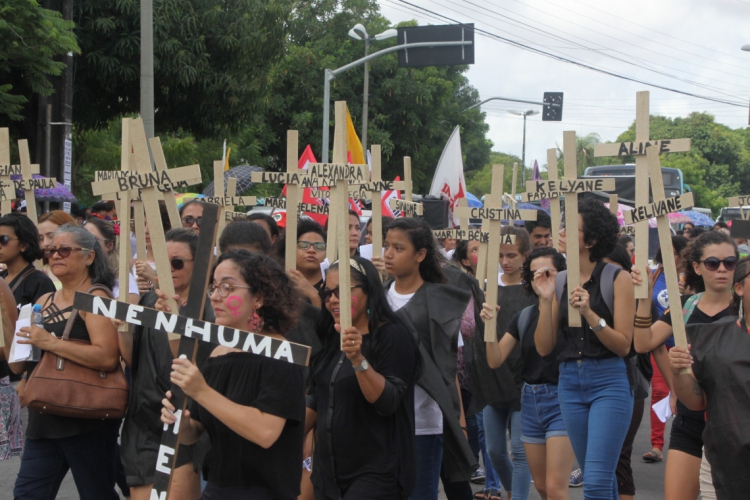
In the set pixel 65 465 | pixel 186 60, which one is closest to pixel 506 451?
pixel 65 465

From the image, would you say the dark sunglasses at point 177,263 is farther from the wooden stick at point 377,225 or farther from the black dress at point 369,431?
the wooden stick at point 377,225

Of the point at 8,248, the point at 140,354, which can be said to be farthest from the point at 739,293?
the point at 8,248

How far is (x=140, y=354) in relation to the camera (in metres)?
4.30

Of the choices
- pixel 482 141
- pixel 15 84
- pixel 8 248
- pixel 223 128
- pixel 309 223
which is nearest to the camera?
pixel 8 248

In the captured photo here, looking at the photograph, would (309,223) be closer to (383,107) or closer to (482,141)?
(383,107)

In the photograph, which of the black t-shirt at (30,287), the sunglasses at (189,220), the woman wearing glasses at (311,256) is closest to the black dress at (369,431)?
the woman wearing glasses at (311,256)

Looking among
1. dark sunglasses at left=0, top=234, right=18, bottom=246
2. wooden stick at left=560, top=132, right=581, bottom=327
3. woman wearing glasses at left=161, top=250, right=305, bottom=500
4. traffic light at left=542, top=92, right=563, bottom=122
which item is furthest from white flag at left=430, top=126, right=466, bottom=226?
traffic light at left=542, top=92, right=563, bottom=122

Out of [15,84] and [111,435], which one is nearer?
[111,435]

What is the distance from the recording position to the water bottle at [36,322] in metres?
4.27

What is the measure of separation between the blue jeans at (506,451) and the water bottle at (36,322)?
2753 mm

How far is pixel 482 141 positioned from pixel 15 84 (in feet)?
184

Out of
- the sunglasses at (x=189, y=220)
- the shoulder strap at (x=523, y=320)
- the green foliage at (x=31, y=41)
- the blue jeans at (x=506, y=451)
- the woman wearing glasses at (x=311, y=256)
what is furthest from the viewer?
the green foliage at (x=31, y=41)

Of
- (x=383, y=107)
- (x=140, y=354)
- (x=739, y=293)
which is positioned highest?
(x=383, y=107)

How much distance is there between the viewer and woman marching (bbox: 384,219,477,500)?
4.46 metres
